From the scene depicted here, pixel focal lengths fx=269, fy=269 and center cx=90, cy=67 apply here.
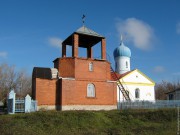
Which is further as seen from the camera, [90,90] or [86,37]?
[86,37]

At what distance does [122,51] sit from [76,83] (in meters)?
19.1

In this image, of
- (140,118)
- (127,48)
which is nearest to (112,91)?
(140,118)

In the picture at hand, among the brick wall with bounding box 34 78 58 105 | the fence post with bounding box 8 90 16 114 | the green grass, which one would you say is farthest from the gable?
the fence post with bounding box 8 90 16 114

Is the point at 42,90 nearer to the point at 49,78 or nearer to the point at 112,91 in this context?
the point at 49,78

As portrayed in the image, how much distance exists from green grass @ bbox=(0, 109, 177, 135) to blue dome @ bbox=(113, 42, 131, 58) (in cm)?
2068

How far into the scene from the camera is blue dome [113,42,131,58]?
39.9 meters

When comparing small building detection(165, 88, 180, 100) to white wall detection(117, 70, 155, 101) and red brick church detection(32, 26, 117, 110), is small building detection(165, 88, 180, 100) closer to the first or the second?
Result: white wall detection(117, 70, 155, 101)

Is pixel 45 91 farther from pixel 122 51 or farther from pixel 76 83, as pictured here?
pixel 122 51

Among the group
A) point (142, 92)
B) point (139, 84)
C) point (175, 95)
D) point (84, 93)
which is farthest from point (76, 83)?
point (175, 95)

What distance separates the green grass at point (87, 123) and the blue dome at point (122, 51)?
20.7 m

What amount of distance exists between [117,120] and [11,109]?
7798 millimetres

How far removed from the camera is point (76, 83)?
22.2 metres

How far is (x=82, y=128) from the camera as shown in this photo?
16.3 meters

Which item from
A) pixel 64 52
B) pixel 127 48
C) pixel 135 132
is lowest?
pixel 135 132
